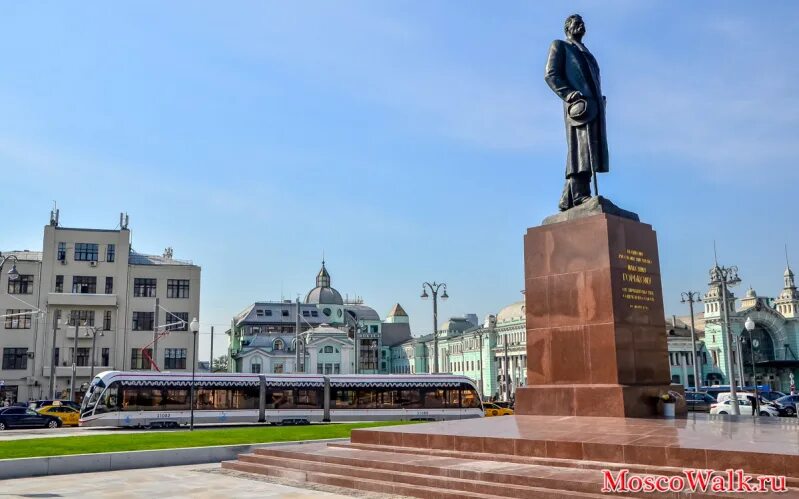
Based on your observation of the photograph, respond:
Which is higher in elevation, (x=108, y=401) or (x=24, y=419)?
(x=108, y=401)

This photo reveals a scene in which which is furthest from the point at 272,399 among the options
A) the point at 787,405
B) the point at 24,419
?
the point at 787,405

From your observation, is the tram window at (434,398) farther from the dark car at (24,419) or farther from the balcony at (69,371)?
the balcony at (69,371)

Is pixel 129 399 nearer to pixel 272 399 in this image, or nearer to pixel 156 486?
pixel 272 399

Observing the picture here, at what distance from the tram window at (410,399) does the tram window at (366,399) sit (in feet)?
4.92

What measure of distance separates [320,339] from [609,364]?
8745 cm

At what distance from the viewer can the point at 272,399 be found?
123 feet

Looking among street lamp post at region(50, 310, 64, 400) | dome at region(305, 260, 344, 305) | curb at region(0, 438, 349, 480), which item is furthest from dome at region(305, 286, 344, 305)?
curb at region(0, 438, 349, 480)

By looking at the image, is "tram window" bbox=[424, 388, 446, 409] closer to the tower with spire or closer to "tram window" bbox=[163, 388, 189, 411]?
"tram window" bbox=[163, 388, 189, 411]

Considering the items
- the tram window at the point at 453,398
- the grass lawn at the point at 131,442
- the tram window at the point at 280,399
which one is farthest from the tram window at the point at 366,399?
the grass lawn at the point at 131,442

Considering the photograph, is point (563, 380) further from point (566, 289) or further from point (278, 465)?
point (278, 465)

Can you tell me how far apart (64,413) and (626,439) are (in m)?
33.6

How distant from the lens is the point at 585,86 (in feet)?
55.6

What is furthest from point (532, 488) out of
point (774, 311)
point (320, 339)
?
point (774, 311)

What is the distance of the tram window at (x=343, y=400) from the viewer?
3859cm
